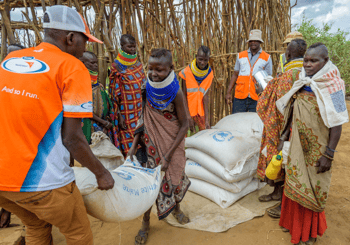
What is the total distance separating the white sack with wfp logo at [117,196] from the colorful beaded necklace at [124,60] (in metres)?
1.62

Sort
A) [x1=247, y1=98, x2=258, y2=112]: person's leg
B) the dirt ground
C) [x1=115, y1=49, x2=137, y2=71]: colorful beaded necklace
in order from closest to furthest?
1. the dirt ground
2. [x1=115, y1=49, x2=137, y2=71]: colorful beaded necklace
3. [x1=247, y1=98, x2=258, y2=112]: person's leg

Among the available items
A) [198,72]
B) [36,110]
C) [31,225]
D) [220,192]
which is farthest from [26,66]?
[198,72]

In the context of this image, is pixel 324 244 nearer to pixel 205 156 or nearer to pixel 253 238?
pixel 253 238

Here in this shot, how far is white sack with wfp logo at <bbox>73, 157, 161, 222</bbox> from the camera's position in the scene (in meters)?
1.27


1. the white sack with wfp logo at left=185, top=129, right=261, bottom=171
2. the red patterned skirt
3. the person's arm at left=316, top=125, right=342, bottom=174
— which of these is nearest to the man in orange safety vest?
the white sack with wfp logo at left=185, top=129, right=261, bottom=171

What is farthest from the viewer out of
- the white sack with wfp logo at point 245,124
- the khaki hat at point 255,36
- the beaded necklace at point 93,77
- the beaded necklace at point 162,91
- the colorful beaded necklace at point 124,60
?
the khaki hat at point 255,36

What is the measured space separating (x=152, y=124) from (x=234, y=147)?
3.35ft

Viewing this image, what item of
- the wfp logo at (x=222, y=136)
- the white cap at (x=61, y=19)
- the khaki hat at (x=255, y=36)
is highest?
the khaki hat at (x=255, y=36)

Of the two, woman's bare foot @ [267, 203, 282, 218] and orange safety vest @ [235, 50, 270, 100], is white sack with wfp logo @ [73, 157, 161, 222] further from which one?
orange safety vest @ [235, 50, 270, 100]

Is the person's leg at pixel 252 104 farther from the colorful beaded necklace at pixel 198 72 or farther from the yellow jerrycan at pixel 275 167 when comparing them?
the yellow jerrycan at pixel 275 167

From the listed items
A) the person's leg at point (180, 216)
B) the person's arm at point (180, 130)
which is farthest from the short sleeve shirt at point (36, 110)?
the person's leg at point (180, 216)

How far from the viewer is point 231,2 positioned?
A: 3.87 m

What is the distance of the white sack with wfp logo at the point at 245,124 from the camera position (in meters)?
2.88

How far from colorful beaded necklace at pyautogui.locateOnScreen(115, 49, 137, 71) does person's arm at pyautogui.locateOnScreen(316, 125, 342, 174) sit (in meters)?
2.14
